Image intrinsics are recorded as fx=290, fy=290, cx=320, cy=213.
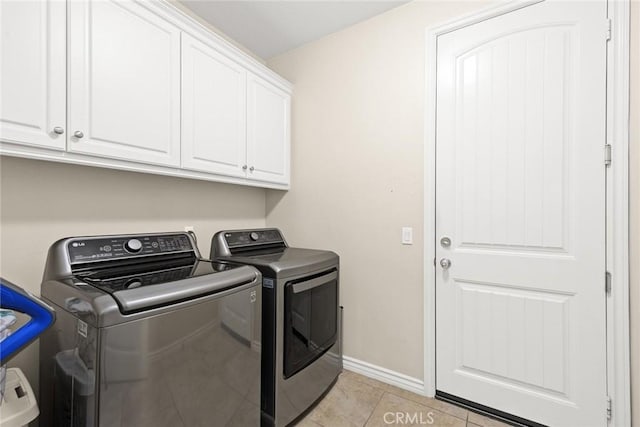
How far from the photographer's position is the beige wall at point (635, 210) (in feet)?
4.39

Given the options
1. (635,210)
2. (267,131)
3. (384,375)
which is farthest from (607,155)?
(267,131)

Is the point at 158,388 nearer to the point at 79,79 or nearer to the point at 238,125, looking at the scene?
the point at 79,79

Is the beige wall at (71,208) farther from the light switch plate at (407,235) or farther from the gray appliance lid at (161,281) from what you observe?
the light switch plate at (407,235)

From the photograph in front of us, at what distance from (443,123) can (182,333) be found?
70.3 inches

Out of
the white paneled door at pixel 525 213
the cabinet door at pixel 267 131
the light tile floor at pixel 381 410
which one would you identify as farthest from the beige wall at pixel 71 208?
the white paneled door at pixel 525 213

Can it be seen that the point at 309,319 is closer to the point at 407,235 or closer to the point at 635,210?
the point at 407,235

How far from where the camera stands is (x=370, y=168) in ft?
6.81

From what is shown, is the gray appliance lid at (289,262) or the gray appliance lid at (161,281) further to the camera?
the gray appliance lid at (289,262)

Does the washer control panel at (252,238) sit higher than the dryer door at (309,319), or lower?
higher

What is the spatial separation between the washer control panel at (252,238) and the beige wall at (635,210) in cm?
199

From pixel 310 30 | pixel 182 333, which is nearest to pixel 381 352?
pixel 182 333

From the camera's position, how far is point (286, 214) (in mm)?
2479

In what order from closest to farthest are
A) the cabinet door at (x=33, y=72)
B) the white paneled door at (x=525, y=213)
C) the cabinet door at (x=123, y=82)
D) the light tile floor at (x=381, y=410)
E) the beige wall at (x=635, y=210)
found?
the cabinet door at (x=33, y=72), the cabinet door at (x=123, y=82), the beige wall at (x=635, y=210), the white paneled door at (x=525, y=213), the light tile floor at (x=381, y=410)

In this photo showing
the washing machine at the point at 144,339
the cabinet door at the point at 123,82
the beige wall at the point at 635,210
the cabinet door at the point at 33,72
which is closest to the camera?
the washing machine at the point at 144,339
